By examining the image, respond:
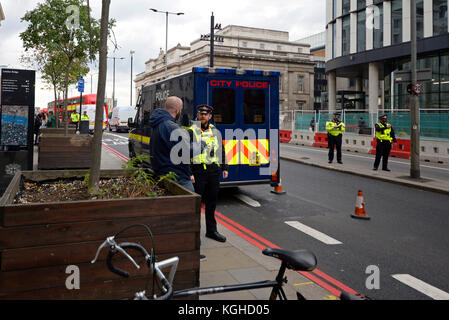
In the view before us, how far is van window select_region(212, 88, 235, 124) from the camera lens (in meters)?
9.19

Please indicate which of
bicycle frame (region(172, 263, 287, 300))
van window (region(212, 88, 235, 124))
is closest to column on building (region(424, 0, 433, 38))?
van window (region(212, 88, 235, 124))

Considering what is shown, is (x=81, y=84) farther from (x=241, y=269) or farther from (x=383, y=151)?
(x=241, y=269)

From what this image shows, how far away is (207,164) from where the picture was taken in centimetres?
633

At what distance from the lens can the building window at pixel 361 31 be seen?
120 ft

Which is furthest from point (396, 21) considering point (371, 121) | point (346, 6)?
point (371, 121)

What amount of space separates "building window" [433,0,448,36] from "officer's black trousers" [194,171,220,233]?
1143 inches

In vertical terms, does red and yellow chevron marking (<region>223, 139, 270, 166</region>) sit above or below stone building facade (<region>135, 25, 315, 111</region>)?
below

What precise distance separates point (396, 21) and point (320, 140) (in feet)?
49.6

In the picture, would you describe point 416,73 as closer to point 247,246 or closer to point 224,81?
point 224,81

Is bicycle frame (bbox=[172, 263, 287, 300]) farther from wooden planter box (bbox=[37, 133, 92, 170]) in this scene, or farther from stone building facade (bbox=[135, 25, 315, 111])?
stone building facade (bbox=[135, 25, 315, 111])

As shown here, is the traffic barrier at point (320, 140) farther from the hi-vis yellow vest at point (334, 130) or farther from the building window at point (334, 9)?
the building window at point (334, 9)

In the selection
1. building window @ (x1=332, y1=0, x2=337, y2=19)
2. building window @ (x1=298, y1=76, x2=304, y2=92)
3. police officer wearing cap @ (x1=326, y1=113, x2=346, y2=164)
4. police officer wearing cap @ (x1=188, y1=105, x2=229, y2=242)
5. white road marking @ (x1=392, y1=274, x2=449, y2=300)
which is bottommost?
white road marking @ (x1=392, y1=274, x2=449, y2=300)

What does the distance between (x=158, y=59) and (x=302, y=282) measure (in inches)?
3647
